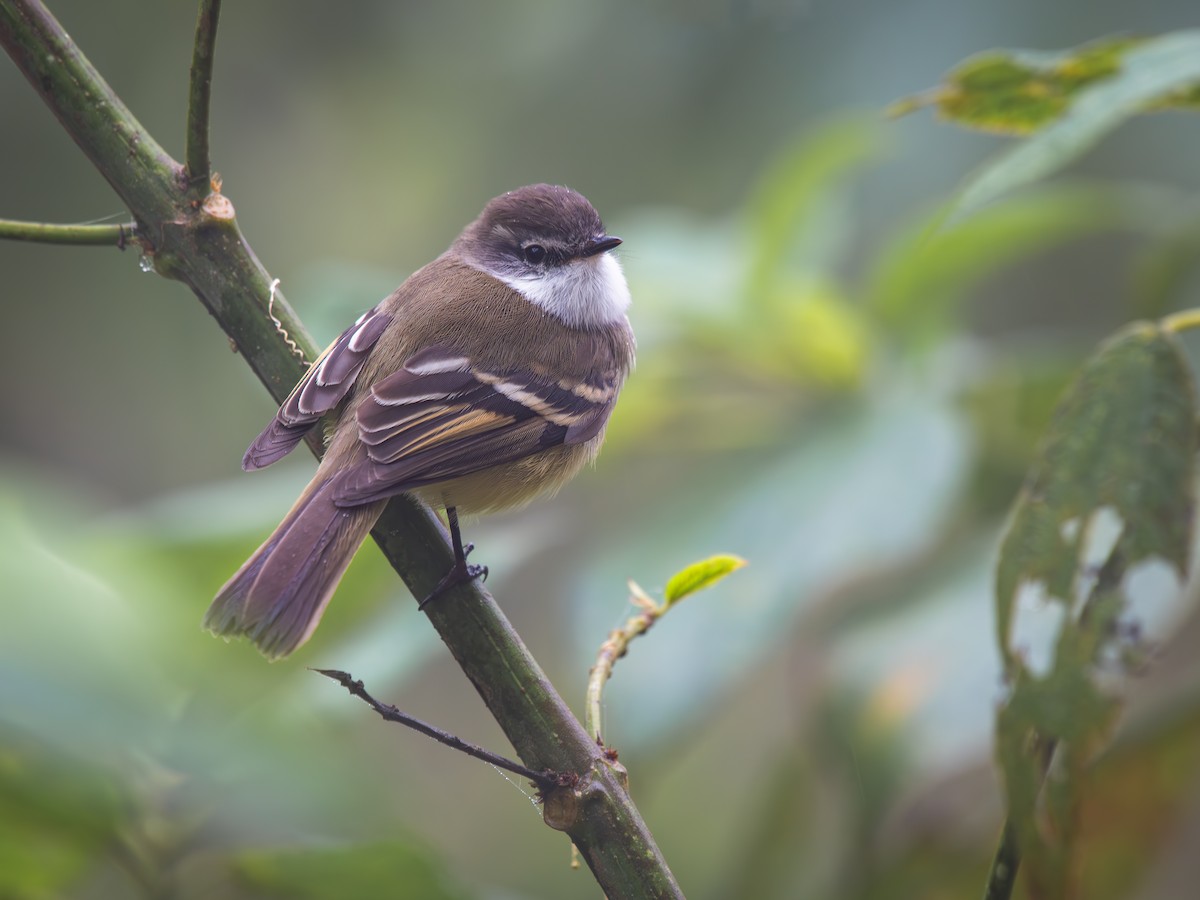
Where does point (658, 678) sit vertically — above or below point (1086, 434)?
above

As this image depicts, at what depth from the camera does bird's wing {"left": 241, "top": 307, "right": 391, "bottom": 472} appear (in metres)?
2.08

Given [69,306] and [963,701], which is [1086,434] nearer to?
[963,701]

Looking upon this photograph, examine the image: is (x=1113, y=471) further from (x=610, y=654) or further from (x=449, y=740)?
(x=449, y=740)

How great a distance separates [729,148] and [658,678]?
3085 millimetres

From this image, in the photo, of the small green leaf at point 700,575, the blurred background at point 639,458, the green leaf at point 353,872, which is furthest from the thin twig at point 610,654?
the green leaf at point 353,872

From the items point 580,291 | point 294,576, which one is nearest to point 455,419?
point 294,576

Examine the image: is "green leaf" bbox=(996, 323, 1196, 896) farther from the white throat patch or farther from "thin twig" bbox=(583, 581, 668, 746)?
the white throat patch

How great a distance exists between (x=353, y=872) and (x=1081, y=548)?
3.70ft

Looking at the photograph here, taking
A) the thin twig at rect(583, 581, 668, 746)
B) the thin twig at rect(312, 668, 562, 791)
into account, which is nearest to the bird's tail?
the thin twig at rect(312, 668, 562, 791)

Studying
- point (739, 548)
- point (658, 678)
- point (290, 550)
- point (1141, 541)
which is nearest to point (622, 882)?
point (1141, 541)

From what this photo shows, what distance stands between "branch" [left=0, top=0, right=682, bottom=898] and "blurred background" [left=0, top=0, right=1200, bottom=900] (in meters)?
0.26

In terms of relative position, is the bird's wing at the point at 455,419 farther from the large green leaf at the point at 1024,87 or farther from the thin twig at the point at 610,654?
the large green leaf at the point at 1024,87

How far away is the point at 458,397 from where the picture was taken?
7.97ft

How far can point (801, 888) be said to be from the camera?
3.18 metres
